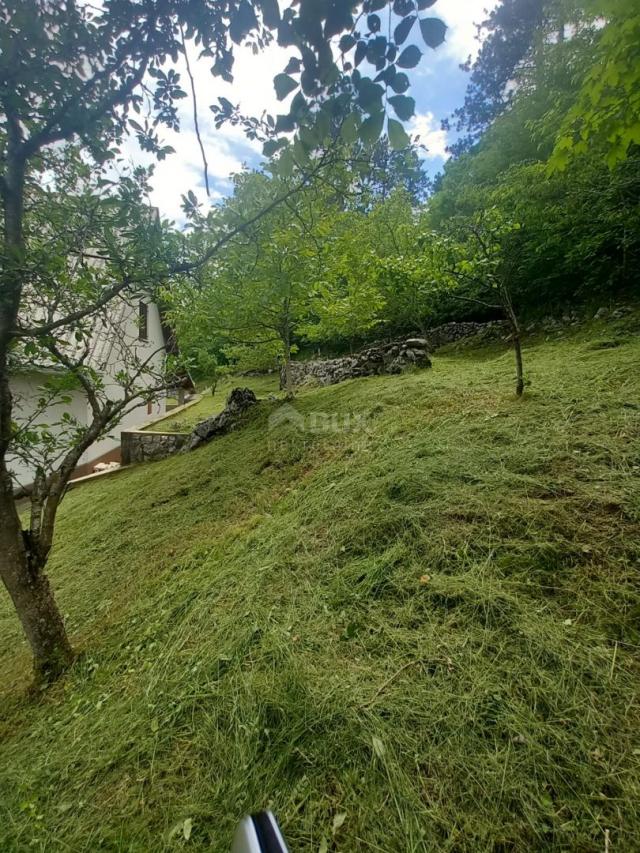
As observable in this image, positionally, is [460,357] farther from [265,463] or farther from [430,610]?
[430,610]

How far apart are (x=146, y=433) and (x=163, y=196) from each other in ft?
24.6

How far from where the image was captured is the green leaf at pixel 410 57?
3.64 ft

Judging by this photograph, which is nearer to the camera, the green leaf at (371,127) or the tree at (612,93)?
the green leaf at (371,127)

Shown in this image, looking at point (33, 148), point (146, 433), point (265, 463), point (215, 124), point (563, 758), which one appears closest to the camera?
point (563, 758)

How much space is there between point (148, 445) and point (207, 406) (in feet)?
12.5

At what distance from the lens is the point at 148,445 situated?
8352 millimetres

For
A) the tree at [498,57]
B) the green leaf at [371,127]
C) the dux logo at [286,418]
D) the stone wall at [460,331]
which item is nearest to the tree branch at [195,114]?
the green leaf at [371,127]

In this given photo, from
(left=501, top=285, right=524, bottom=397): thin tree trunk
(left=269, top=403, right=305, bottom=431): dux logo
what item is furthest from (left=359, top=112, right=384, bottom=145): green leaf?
(left=269, top=403, right=305, bottom=431): dux logo

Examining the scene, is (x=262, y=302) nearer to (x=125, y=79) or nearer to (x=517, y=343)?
(x=517, y=343)

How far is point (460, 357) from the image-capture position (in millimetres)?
8570

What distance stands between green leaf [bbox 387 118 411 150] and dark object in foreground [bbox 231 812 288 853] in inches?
86.3

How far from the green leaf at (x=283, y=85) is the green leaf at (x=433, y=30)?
461 millimetres

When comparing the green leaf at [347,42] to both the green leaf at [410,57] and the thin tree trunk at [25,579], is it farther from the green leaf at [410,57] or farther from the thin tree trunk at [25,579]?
the thin tree trunk at [25,579]

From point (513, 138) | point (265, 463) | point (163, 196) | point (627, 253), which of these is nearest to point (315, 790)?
point (163, 196)
